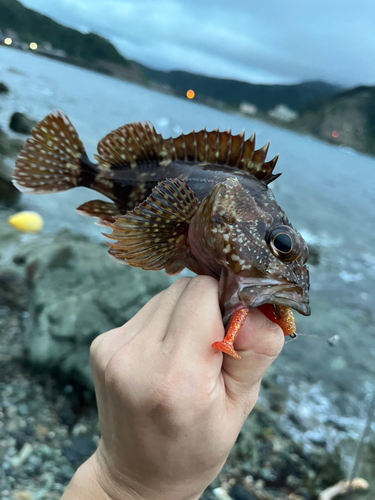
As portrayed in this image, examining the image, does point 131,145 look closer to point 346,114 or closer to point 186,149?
point 186,149

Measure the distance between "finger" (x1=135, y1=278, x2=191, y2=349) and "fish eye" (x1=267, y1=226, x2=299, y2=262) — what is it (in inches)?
23.4

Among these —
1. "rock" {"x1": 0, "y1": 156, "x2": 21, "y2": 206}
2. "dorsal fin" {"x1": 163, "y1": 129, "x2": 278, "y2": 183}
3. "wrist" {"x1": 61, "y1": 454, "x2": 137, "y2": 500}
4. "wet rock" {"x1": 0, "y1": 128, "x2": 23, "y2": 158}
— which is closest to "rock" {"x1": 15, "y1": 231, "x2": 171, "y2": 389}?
"wrist" {"x1": 61, "y1": 454, "x2": 137, "y2": 500}

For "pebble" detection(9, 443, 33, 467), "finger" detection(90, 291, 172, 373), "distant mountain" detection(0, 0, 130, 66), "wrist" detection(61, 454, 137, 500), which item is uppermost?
"distant mountain" detection(0, 0, 130, 66)

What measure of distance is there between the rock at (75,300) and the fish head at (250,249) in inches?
135

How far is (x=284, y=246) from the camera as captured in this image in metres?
1.97

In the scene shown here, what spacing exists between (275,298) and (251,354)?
12.7 inches

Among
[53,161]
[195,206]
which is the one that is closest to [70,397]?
[53,161]

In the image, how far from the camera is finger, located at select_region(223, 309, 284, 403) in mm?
1745

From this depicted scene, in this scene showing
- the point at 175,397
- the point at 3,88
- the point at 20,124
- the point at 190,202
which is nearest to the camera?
the point at 175,397

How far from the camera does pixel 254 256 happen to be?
1.99m

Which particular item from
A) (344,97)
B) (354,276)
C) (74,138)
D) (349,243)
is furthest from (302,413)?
(344,97)

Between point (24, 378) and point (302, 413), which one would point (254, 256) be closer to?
point (24, 378)

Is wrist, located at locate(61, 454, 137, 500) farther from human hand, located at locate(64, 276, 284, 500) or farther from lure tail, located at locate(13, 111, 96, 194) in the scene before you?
lure tail, located at locate(13, 111, 96, 194)

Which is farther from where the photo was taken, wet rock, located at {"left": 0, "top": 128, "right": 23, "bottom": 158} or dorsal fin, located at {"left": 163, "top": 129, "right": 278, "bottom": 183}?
wet rock, located at {"left": 0, "top": 128, "right": 23, "bottom": 158}
